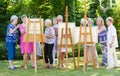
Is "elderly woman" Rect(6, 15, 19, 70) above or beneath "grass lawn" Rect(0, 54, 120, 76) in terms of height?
above

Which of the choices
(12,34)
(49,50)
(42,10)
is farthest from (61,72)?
(42,10)

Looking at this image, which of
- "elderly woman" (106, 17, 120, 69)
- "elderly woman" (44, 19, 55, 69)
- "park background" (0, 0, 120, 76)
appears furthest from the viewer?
"park background" (0, 0, 120, 76)

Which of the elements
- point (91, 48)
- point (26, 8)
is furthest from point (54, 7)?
point (91, 48)

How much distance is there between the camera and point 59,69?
14.0 m

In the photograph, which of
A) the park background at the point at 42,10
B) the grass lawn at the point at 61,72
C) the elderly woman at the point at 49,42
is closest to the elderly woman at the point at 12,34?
the grass lawn at the point at 61,72

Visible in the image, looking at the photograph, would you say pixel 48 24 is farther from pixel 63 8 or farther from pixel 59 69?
pixel 63 8

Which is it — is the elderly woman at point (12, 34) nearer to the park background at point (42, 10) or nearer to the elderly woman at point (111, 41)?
the elderly woman at point (111, 41)

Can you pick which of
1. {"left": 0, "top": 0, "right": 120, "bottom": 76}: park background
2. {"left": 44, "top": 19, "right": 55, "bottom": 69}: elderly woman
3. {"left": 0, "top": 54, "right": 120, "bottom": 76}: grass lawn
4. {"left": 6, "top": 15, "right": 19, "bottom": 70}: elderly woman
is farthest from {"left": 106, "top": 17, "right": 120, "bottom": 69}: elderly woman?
{"left": 0, "top": 0, "right": 120, "bottom": 76}: park background

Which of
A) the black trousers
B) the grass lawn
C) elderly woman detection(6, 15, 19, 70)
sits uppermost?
elderly woman detection(6, 15, 19, 70)

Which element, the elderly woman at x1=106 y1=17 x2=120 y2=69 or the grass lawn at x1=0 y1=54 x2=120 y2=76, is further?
the elderly woman at x1=106 y1=17 x2=120 y2=69

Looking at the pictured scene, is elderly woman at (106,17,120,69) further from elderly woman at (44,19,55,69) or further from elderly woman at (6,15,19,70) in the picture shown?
elderly woman at (6,15,19,70)

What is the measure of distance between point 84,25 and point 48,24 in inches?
50.1

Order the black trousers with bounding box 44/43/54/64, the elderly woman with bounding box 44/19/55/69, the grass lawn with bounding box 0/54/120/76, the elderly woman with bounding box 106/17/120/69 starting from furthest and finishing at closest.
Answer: the black trousers with bounding box 44/43/54/64 → the elderly woman with bounding box 44/19/55/69 → the elderly woman with bounding box 106/17/120/69 → the grass lawn with bounding box 0/54/120/76

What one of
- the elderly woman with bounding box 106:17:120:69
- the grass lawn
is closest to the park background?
the elderly woman with bounding box 106:17:120:69
